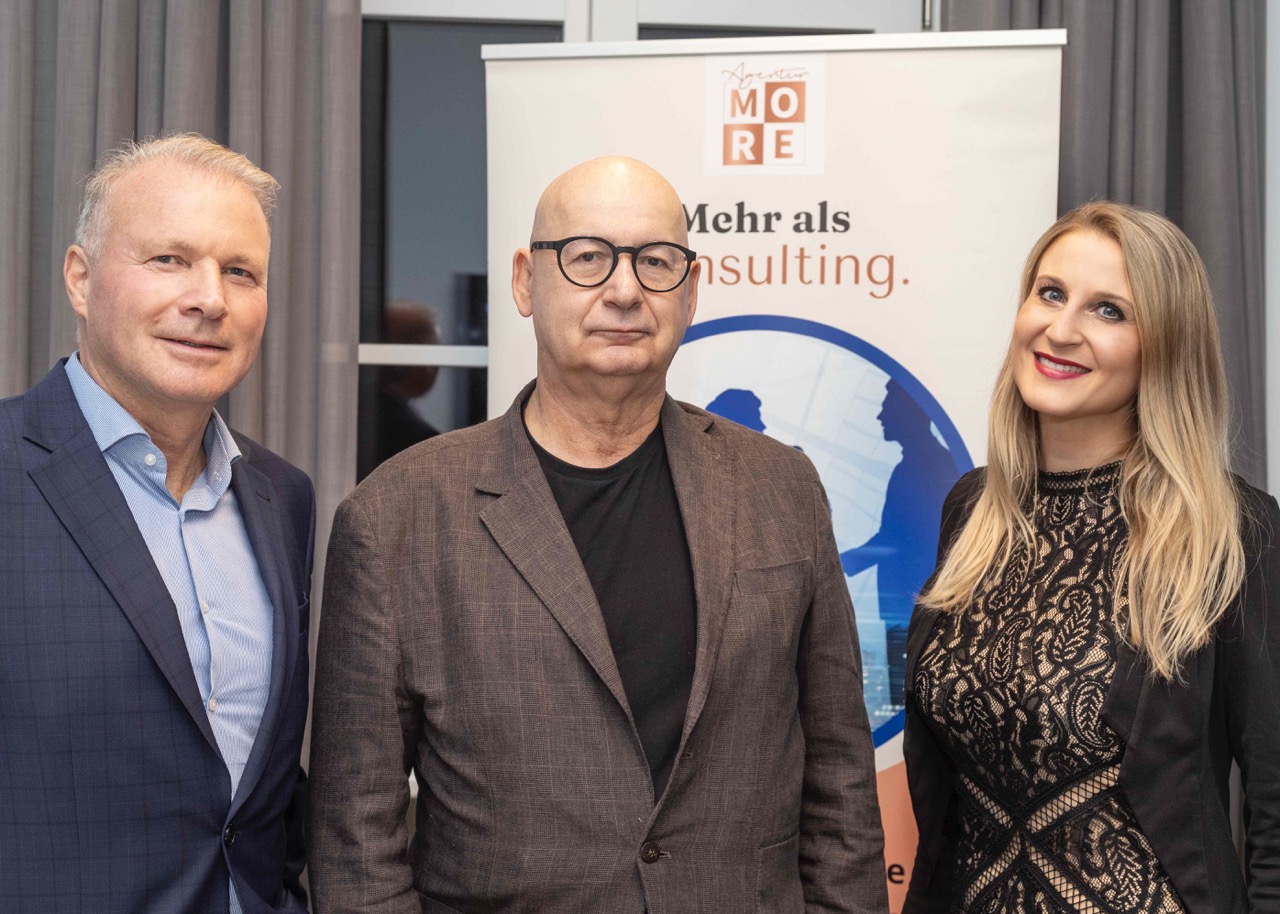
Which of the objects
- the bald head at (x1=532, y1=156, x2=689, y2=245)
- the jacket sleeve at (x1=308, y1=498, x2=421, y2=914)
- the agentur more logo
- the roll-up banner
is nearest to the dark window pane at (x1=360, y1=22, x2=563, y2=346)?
the roll-up banner

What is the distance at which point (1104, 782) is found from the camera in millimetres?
1688

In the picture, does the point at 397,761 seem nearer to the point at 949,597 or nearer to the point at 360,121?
the point at 949,597

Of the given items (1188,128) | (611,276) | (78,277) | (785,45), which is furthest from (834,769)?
(1188,128)

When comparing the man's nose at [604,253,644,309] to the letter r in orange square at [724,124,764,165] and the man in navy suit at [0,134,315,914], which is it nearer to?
the man in navy suit at [0,134,315,914]

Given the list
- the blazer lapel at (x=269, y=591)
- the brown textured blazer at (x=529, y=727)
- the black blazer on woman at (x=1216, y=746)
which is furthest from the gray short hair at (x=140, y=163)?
the black blazer on woman at (x=1216, y=746)

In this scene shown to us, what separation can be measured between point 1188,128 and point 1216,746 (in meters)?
1.67

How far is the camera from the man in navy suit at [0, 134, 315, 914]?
1.36 meters

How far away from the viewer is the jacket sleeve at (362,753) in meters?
1.55

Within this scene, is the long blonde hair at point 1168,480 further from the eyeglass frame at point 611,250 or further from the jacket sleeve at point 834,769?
the eyeglass frame at point 611,250

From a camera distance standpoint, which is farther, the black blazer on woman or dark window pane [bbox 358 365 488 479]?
dark window pane [bbox 358 365 488 479]

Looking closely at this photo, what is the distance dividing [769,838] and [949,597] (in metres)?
0.55

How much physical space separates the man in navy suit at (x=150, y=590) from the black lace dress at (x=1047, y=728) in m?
1.04

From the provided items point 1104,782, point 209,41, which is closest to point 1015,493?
point 1104,782

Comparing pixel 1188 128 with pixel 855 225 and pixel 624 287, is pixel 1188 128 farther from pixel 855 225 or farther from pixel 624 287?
pixel 624 287
